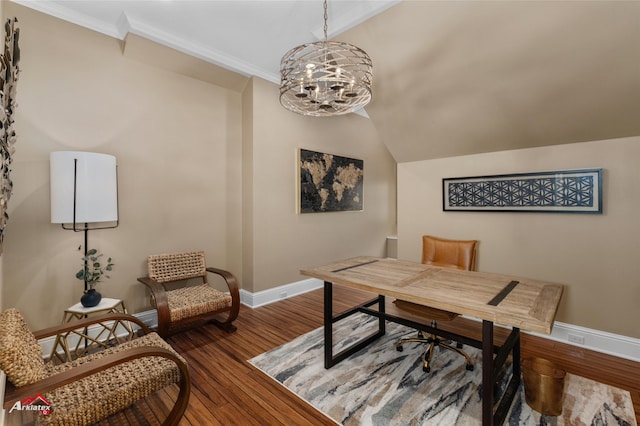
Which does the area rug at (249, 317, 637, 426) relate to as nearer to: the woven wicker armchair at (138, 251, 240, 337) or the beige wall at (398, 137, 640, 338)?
the woven wicker armchair at (138, 251, 240, 337)

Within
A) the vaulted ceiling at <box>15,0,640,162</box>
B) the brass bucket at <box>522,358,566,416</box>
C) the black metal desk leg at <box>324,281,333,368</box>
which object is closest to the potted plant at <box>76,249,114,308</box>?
the black metal desk leg at <box>324,281,333,368</box>

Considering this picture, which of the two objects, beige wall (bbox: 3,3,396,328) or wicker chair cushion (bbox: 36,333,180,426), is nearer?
wicker chair cushion (bbox: 36,333,180,426)

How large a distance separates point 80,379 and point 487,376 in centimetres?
211

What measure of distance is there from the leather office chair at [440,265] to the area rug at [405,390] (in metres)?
0.10

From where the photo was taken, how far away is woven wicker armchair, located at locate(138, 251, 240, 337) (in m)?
2.50

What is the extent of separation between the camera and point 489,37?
2.23m

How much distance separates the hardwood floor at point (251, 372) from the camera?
1771 mm

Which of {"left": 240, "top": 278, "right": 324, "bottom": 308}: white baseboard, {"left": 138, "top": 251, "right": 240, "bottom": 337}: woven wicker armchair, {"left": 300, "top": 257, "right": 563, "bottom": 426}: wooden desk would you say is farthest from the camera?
{"left": 240, "top": 278, "right": 324, "bottom": 308}: white baseboard

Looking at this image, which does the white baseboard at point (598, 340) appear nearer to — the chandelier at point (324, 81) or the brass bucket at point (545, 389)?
the brass bucket at point (545, 389)

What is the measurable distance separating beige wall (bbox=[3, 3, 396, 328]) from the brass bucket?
2871mm

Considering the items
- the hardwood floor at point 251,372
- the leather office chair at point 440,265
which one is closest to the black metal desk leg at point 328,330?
the hardwood floor at point 251,372

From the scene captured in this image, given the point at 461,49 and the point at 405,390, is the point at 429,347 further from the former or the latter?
the point at 461,49

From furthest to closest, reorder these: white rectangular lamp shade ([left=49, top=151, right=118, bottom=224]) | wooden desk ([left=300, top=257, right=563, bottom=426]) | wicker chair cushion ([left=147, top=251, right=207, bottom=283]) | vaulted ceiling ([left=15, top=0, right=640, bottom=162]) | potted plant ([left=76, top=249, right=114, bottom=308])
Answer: wicker chair cushion ([left=147, top=251, right=207, bottom=283]) < potted plant ([left=76, top=249, right=114, bottom=308]) < white rectangular lamp shade ([left=49, top=151, right=118, bottom=224]) < vaulted ceiling ([left=15, top=0, right=640, bottom=162]) < wooden desk ([left=300, top=257, right=563, bottom=426])

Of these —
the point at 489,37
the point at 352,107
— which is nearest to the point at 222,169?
the point at 352,107
